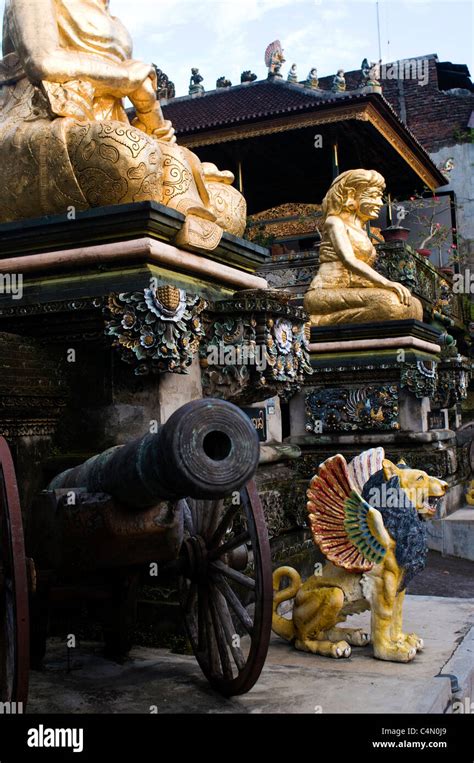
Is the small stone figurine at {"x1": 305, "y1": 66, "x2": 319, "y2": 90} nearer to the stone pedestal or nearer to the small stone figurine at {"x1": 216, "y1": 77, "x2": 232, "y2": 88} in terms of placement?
the small stone figurine at {"x1": 216, "y1": 77, "x2": 232, "y2": 88}

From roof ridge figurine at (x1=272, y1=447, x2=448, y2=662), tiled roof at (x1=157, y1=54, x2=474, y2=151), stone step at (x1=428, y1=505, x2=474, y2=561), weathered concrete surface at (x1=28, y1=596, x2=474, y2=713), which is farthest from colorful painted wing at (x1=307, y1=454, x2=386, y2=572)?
tiled roof at (x1=157, y1=54, x2=474, y2=151)

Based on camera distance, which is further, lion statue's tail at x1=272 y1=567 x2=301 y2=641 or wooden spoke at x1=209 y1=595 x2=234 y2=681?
lion statue's tail at x1=272 y1=567 x2=301 y2=641

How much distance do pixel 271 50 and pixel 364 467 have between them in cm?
1638

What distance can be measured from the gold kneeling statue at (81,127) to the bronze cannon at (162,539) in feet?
5.63

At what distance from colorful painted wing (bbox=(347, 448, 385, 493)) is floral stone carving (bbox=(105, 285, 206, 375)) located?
1.20 meters

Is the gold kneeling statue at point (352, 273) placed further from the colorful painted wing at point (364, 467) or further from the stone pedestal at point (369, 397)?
the colorful painted wing at point (364, 467)

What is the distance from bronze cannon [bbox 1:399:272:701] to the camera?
2748 millimetres

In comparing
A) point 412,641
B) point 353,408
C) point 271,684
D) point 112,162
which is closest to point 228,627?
point 271,684

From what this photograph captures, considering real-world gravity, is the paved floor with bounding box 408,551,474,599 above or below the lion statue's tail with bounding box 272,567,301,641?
below

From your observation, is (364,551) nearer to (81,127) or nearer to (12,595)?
(12,595)

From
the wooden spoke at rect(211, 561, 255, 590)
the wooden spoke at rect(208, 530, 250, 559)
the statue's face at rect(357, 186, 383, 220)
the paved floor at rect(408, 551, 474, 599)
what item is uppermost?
the statue's face at rect(357, 186, 383, 220)

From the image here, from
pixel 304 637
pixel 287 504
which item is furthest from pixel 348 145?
pixel 304 637
